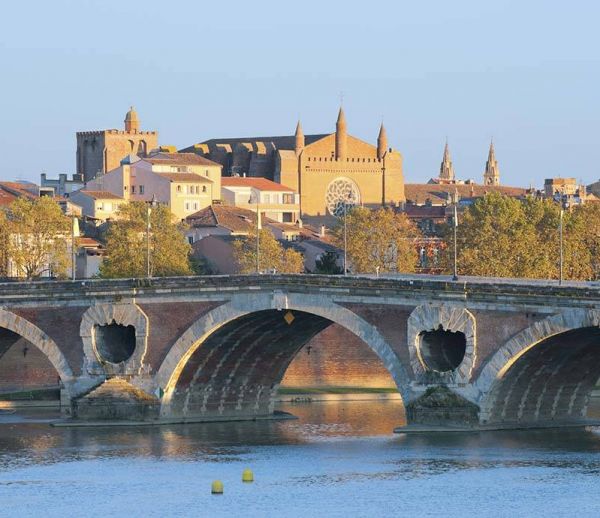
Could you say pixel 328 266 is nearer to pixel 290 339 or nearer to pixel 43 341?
pixel 290 339

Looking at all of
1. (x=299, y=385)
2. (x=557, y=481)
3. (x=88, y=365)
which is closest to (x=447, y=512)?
(x=557, y=481)

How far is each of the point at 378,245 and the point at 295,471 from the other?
7110 cm

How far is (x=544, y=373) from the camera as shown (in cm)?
9875

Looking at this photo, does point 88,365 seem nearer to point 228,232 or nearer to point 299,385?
point 299,385

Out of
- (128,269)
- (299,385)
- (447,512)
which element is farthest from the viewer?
(128,269)

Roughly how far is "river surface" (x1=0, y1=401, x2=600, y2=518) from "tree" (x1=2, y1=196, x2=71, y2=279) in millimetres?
43318

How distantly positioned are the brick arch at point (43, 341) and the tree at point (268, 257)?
45.0 m

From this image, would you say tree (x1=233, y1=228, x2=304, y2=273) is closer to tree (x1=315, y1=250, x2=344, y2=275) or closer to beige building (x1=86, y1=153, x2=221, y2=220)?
tree (x1=315, y1=250, x2=344, y2=275)

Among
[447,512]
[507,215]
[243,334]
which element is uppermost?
[507,215]

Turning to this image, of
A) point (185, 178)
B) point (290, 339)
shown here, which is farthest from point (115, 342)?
point (185, 178)

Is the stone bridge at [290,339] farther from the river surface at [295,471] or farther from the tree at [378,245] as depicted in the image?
the tree at [378,245]

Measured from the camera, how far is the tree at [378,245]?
160250 millimetres

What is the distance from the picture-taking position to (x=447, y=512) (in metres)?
80.3

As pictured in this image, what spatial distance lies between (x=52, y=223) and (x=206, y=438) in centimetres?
5390
